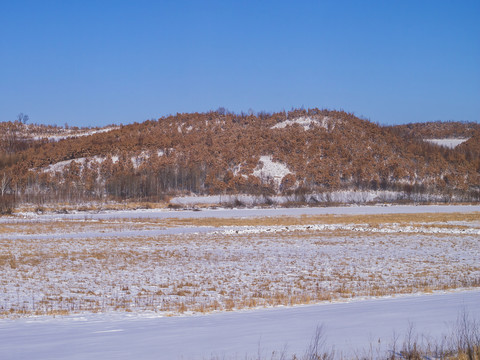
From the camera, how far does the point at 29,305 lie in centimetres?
1257

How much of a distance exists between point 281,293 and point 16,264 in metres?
12.3

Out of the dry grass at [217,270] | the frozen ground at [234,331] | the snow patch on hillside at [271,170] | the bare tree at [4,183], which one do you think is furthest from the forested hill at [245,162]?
the frozen ground at [234,331]

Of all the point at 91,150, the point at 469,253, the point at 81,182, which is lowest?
the point at 469,253

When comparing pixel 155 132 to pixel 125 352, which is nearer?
pixel 125 352

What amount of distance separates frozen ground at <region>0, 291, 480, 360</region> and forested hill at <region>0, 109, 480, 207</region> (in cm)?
7957

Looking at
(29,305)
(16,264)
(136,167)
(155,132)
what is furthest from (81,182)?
(29,305)

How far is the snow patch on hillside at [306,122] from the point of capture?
123m

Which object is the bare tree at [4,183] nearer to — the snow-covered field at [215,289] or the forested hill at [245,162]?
the forested hill at [245,162]

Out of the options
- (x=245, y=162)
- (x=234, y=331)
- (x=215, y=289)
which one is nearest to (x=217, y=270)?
(x=215, y=289)

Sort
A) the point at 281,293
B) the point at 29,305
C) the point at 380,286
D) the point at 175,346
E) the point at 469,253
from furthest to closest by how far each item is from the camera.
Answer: the point at 469,253, the point at 380,286, the point at 281,293, the point at 29,305, the point at 175,346

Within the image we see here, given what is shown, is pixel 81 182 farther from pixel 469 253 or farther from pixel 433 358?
pixel 433 358

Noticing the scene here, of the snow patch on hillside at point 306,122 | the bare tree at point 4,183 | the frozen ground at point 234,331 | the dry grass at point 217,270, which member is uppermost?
the snow patch on hillside at point 306,122

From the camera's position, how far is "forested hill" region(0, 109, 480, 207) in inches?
3878

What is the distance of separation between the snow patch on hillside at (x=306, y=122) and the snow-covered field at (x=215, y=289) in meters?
92.3
